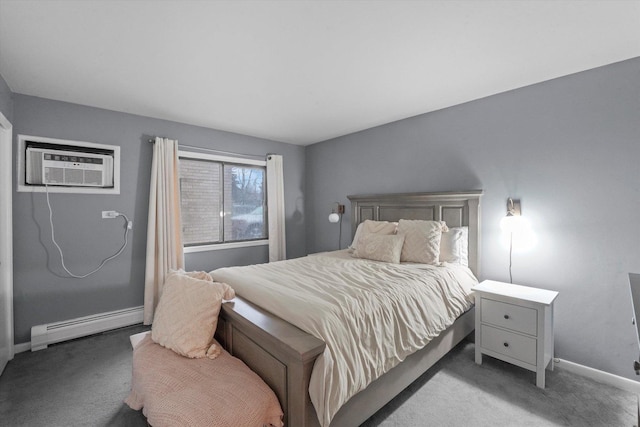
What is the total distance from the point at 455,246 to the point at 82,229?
12.6 ft

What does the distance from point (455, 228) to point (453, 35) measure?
1.76 metres

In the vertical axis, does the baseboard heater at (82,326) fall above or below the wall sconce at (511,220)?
below

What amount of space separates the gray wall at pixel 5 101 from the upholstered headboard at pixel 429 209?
3.55 meters

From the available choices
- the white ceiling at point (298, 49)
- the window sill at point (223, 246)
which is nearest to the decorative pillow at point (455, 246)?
the white ceiling at point (298, 49)

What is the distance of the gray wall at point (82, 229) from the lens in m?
2.63

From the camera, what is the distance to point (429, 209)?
3117 mm

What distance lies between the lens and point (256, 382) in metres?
1.37

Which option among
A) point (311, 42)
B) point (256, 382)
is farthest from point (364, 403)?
point (311, 42)

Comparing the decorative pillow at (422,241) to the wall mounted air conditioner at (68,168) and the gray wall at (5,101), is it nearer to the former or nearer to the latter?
the wall mounted air conditioner at (68,168)

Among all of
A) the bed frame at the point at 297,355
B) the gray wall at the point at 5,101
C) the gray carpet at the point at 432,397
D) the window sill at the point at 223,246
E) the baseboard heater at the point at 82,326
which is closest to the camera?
the bed frame at the point at 297,355

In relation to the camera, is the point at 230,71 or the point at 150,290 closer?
Answer: the point at 230,71

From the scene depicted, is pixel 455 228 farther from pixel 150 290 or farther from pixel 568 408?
pixel 150 290

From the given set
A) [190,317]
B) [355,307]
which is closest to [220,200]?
[190,317]

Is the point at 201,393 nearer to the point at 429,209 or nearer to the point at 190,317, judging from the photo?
the point at 190,317
